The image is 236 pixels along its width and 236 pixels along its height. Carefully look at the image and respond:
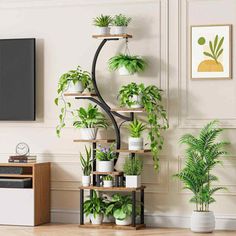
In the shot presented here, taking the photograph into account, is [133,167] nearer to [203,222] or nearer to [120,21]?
[203,222]

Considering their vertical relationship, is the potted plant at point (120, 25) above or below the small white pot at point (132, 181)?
above

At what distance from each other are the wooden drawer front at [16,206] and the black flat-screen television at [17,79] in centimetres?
78

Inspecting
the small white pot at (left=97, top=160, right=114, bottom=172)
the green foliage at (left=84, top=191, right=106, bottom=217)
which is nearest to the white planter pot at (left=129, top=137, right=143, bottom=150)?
the small white pot at (left=97, top=160, right=114, bottom=172)

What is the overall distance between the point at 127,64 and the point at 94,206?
1.41 m

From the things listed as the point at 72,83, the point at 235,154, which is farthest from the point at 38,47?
the point at 235,154

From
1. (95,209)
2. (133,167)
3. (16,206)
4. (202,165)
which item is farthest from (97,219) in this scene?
(202,165)

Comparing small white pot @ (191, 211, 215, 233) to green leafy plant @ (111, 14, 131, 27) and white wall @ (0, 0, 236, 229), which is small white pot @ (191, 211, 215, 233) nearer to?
white wall @ (0, 0, 236, 229)

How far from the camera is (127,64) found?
7.09m

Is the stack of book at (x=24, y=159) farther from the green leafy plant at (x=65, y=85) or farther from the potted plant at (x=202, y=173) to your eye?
the potted plant at (x=202, y=173)

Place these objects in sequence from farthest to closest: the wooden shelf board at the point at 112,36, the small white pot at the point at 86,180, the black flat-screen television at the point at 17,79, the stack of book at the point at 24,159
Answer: the black flat-screen television at the point at 17,79 → the stack of book at the point at 24,159 → the small white pot at the point at 86,180 → the wooden shelf board at the point at 112,36

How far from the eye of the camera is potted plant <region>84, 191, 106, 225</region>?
7.18 m

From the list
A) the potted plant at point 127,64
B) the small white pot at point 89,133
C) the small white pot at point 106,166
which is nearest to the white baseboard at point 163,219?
the small white pot at point 106,166

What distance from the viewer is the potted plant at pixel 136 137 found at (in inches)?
278

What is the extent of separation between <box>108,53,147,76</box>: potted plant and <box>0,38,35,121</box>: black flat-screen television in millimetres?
903
